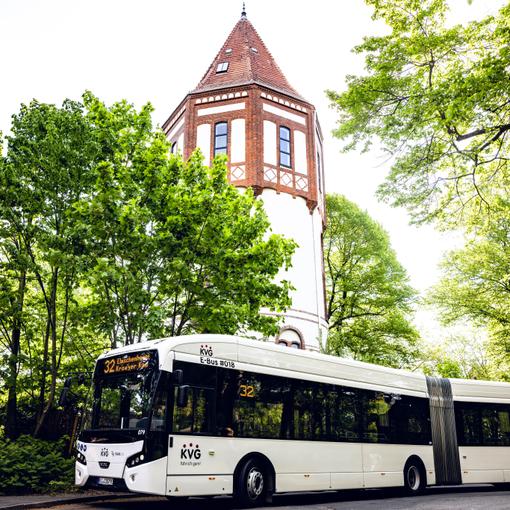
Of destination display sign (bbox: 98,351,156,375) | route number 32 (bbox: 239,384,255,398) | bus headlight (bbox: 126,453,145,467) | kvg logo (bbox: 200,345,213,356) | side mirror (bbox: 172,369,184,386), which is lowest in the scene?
bus headlight (bbox: 126,453,145,467)

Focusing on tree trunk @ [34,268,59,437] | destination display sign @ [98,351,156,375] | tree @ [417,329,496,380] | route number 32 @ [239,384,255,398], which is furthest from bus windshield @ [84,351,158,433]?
tree @ [417,329,496,380]

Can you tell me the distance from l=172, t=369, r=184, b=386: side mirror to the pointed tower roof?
2093cm

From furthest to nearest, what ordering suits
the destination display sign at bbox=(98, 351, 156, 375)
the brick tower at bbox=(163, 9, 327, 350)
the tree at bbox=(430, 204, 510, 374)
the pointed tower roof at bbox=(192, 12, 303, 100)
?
the pointed tower roof at bbox=(192, 12, 303, 100) → the tree at bbox=(430, 204, 510, 374) → the brick tower at bbox=(163, 9, 327, 350) → the destination display sign at bbox=(98, 351, 156, 375)

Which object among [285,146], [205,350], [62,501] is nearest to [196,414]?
[205,350]

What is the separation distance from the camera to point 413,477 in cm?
1398

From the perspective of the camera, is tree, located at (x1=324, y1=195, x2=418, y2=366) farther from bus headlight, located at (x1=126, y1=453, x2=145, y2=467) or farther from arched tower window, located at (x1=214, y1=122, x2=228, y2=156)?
bus headlight, located at (x1=126, y1=453, x2=145, y2=467)

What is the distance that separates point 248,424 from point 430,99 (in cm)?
732

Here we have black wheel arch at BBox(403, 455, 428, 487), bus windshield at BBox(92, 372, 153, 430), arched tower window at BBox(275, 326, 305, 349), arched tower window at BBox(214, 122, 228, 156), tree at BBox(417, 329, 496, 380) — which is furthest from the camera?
tree at BBox(417, 329, 496, 380)

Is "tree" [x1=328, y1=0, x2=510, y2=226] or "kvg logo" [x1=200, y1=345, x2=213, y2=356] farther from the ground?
"tree" [x1=328, y1=0, x2=510, y2=226]

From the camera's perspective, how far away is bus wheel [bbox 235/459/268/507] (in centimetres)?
965

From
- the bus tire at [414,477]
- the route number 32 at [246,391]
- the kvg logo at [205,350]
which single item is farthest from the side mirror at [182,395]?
the bus tire at [414,477]

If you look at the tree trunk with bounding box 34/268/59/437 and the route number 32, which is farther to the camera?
the tree trunk with bounding box 34/268/59/437

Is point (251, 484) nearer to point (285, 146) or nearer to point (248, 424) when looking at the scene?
point (248, 424)

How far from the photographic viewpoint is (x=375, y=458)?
42.3 ft
